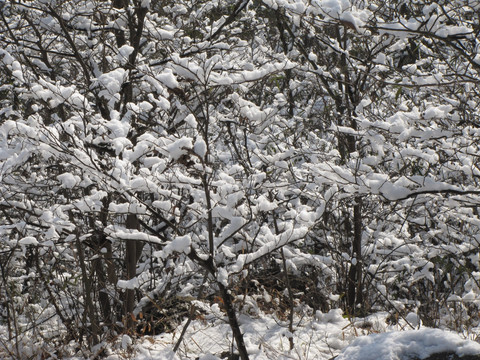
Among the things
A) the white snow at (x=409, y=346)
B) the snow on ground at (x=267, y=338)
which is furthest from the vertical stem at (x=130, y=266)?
the white snow at (x=409, y=346)

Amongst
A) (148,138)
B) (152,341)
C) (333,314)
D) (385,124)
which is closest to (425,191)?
(385,124)

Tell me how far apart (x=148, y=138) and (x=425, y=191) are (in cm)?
161

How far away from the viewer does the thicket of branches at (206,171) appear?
280 cm

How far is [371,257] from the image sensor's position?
5.55 m

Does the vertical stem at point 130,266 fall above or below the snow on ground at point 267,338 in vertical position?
above

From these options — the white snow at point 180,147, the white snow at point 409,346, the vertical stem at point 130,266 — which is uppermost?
the white snow at point 180,147

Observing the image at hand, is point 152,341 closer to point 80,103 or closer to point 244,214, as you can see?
point 244,214

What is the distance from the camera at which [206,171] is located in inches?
107

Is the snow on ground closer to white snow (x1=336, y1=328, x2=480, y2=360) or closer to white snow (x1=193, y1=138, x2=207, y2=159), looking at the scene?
white snow (x1=336, y1=328, x2=480, y2=360)

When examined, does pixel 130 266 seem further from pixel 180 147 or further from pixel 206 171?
pixel 180 147

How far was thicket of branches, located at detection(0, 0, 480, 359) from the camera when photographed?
9.19ft

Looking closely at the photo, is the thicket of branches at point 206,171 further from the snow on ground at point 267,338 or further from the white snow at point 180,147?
the snow on ground at point 267,338

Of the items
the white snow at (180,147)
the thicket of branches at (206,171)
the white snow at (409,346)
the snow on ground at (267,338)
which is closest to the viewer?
the white snow at (409,346)

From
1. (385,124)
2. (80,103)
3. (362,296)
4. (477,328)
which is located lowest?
(477,328)
